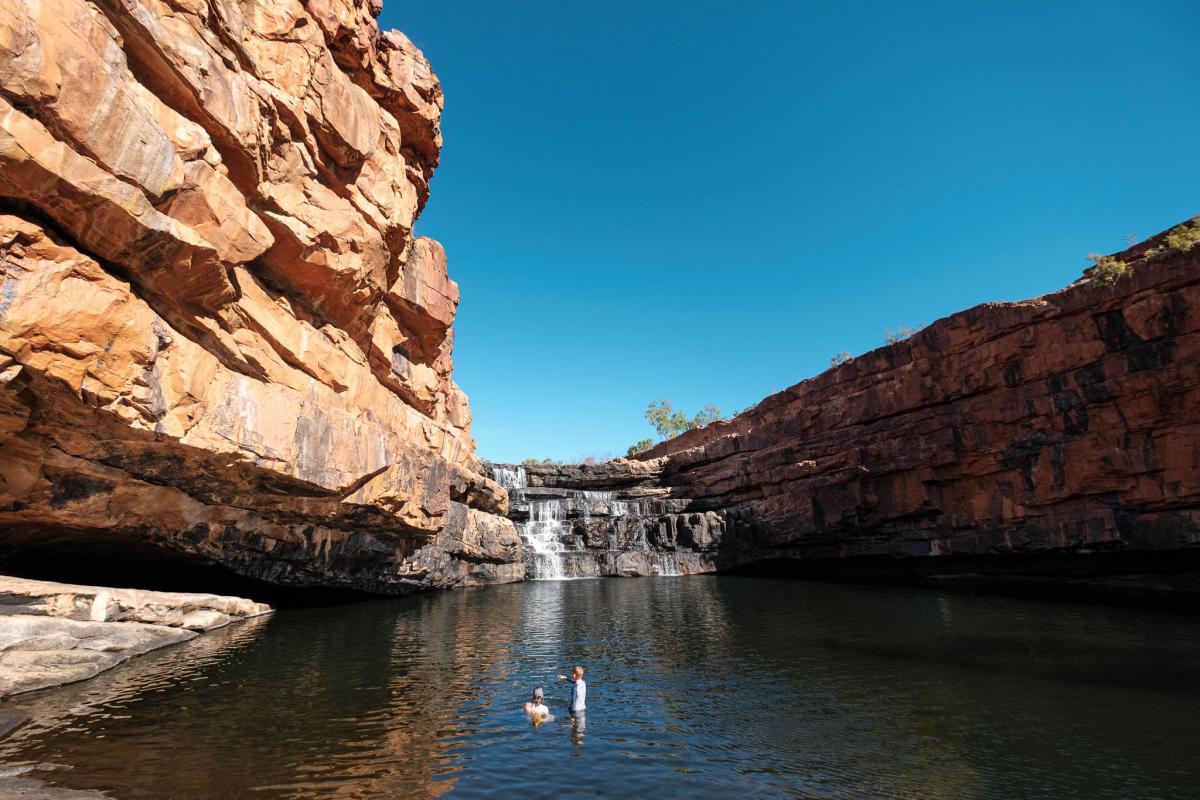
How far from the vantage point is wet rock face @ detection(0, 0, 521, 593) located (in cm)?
1517

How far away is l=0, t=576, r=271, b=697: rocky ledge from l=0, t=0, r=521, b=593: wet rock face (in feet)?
11.3

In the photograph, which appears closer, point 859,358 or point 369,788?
point 369,788

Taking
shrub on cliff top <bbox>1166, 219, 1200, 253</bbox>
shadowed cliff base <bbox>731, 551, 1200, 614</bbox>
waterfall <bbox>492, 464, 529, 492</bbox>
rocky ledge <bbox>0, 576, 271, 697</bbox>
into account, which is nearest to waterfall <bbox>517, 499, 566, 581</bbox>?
waterfall <bbox>492, 464, 529, 492</bbox>

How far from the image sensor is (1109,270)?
3609cm

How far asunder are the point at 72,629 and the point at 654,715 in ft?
56.5

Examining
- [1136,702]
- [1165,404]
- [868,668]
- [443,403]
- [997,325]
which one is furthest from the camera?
[443,403]

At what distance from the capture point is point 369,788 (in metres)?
10.2

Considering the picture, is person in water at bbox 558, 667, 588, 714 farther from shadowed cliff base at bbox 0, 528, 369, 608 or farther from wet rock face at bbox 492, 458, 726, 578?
wet rock face at bbox 492, 458, 726, 578

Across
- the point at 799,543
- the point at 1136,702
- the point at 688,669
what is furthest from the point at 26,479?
the point at 799,543

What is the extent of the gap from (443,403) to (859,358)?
37.3m

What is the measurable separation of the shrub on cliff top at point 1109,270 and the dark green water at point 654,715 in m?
21.2

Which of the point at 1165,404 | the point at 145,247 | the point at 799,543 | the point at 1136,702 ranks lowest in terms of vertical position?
the point at 1136,702

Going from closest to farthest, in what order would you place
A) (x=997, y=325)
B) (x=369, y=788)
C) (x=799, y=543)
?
(x=369, y=788) → (x=997, y=325) → (x=799, y=543)

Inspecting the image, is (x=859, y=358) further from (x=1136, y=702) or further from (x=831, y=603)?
(x=1136, y=702)
